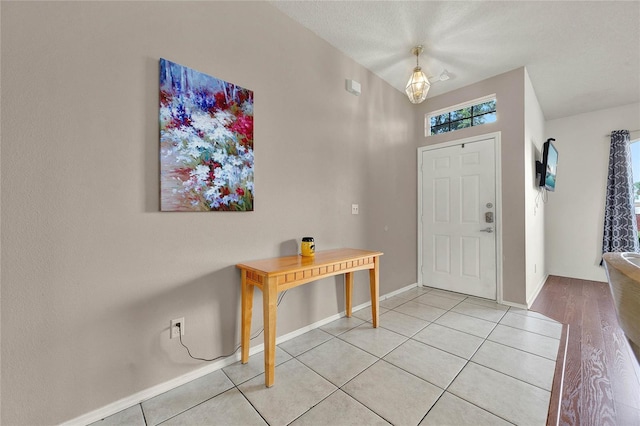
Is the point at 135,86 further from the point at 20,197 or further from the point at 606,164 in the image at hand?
the point at 606,164

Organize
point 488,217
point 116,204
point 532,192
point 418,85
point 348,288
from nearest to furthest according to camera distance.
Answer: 1. point 116,204
2. point 418,85
3. point 348,288
4. point 488,217
5. point 532,192

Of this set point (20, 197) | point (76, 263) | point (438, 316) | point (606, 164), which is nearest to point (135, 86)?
point (20, 197)

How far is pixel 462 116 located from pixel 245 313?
350 cm

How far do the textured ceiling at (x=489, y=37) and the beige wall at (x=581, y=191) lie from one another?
0.78 m

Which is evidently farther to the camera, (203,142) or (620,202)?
(620,202)

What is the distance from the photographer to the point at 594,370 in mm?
1755

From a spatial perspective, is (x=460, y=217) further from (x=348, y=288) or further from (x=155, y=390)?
(x=155, y=390)

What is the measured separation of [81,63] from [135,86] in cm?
23

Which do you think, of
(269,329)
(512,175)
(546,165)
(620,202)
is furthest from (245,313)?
(620,202)

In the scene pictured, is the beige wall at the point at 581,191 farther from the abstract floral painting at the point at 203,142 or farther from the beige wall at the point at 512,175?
the abstract floral painting at the point at 203,142

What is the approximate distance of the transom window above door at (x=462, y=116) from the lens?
3189 mm

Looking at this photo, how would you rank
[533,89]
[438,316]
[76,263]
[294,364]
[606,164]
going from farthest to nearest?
1. [606,164]
2. [533,89]
3. [438,316]
4. [294,364]
5. [76,263]

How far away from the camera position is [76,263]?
1315mm

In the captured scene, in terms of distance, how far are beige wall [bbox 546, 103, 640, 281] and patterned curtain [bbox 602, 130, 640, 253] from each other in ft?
0.44
